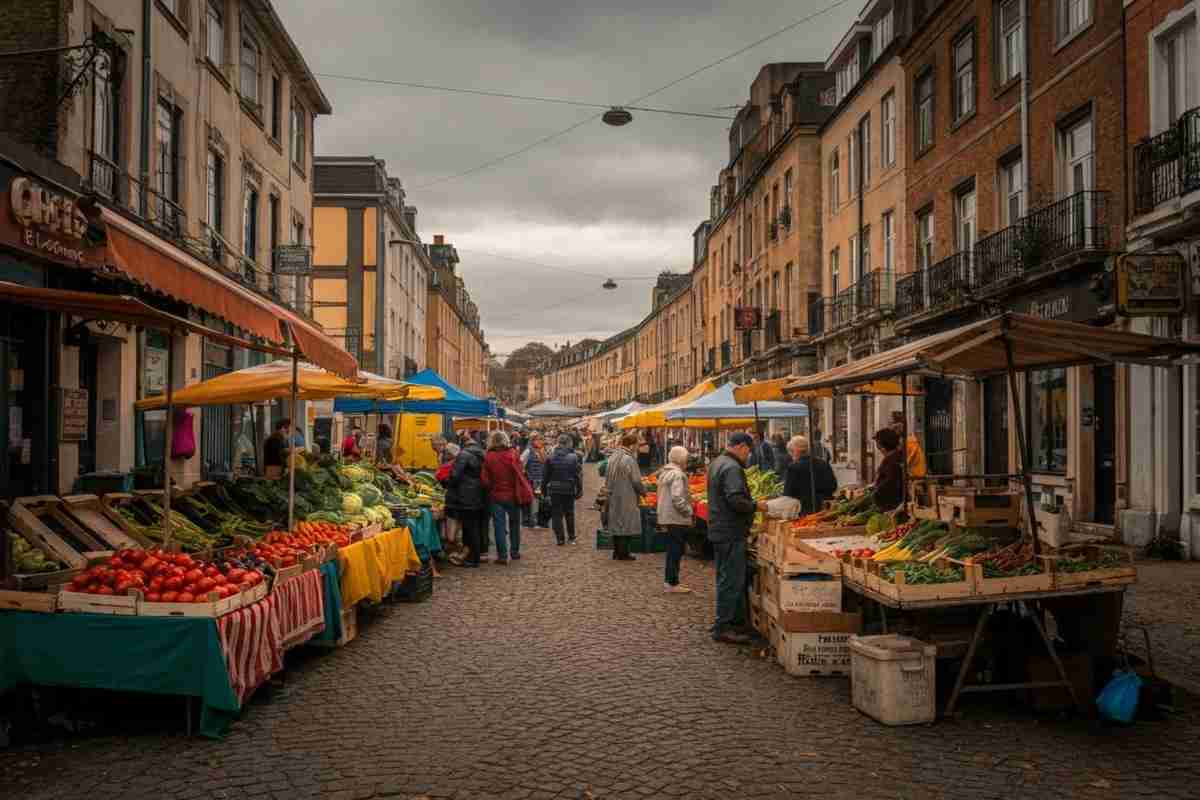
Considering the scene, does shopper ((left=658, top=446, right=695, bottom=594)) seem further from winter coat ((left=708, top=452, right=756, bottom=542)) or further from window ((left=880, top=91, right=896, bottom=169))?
window ((left=880, top=91, right=896, bottom=169))

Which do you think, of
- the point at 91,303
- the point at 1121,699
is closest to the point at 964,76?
the point at 1121,699

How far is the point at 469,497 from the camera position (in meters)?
14.5

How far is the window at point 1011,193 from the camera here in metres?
19.8

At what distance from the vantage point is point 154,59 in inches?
647

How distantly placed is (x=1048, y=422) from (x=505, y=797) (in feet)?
53.7

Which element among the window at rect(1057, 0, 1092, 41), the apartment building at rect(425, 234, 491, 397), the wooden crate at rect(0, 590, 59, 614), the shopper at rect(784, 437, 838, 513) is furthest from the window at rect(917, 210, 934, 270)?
the apartment building at rect(425, 234, 491, 397)

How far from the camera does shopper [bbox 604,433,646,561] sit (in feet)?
48.4

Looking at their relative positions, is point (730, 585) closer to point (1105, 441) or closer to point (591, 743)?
point (591, 743)

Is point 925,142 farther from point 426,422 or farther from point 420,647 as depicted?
point 420,647

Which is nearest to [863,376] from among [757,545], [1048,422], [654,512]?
[757,545]

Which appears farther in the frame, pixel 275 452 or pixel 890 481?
pixel 275 452

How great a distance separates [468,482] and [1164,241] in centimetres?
1079

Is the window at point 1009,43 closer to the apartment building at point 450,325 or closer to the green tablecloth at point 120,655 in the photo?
the green tablecloth at point 120,655

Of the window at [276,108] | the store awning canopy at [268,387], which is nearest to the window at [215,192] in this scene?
the window at [276,108]
